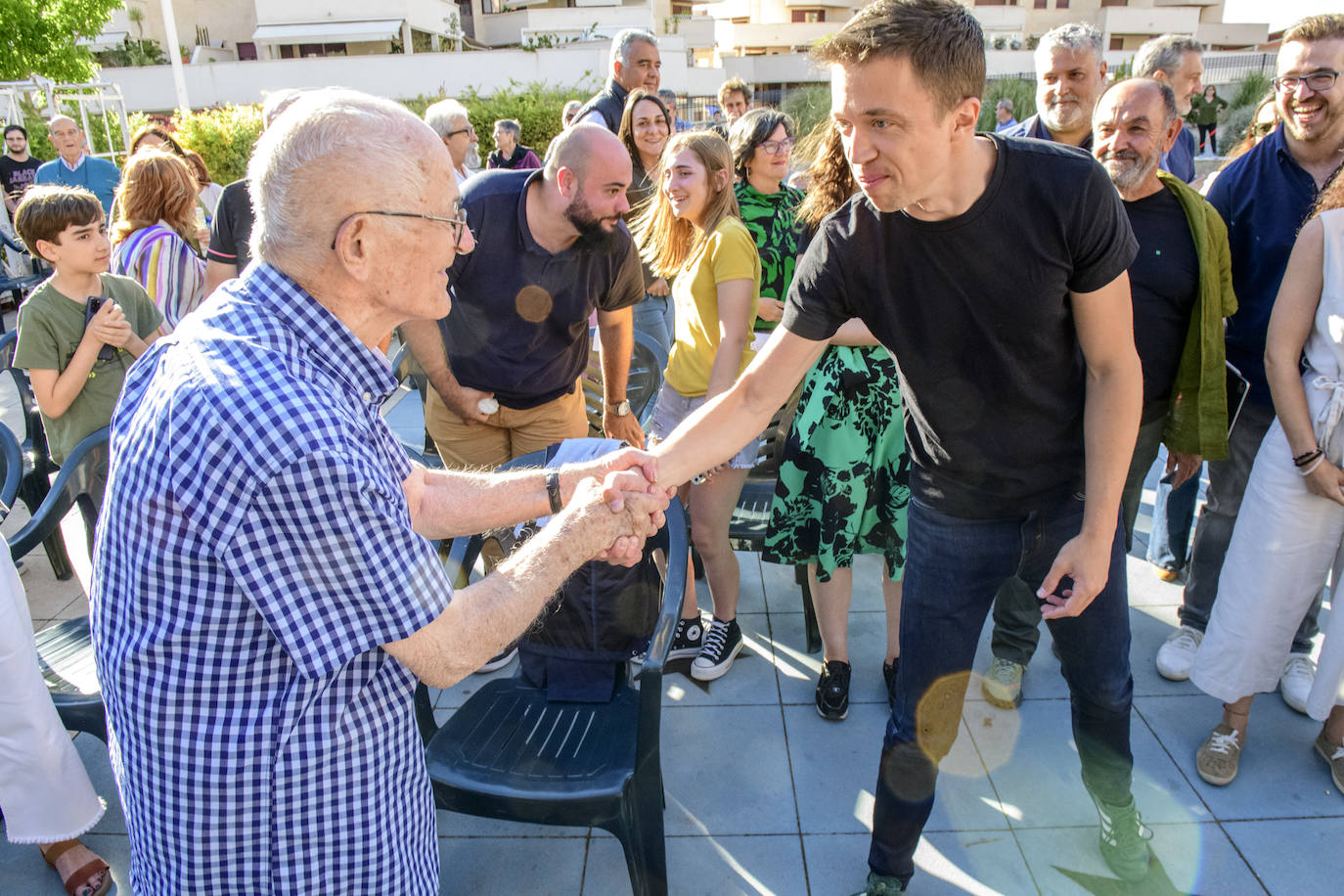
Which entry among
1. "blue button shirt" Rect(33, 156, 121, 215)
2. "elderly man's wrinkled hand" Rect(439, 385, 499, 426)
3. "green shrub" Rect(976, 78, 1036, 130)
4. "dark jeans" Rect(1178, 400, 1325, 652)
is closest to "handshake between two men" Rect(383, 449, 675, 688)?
"elderly man's wrinkled hand" Rect(439, 385, 499, 426)

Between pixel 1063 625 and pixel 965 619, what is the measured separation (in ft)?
0.77

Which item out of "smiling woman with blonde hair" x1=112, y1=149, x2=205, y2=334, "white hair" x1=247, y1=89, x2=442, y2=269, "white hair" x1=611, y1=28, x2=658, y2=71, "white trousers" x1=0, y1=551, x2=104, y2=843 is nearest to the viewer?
"white hair" x1=247, y1=89, x2=442, y2=269

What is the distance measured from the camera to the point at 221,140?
1645 centimetres

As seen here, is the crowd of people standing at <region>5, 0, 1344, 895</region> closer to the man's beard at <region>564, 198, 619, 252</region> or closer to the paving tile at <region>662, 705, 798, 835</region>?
the man's beard at <region>564, 198, 619, 252</region>

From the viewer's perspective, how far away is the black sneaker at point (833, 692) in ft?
9.86

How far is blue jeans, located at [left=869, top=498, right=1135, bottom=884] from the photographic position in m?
Result: 2.03

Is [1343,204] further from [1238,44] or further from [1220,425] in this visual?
[1238,44]

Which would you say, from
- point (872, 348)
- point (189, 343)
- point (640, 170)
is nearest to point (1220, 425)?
point (872, 348)

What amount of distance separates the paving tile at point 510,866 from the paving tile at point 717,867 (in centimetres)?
6

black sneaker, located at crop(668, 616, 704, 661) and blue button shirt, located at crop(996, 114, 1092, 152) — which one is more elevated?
blue button shirt, located at crop(996, 114, 1092, 152)

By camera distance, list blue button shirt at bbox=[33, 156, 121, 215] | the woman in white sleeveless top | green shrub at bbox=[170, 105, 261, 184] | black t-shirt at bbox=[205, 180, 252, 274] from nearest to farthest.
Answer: the woman in white sleeveless top, black t-shirt at bbox=[205, 180, 252, 274], blue button shirt at bbox=[33, 156, 121, 215], green shrub at bbox=[170, 105, 261, 184]

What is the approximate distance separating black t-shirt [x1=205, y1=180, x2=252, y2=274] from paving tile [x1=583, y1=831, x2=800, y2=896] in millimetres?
3235

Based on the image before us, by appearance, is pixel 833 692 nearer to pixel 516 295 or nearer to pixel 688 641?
pixel 688 641

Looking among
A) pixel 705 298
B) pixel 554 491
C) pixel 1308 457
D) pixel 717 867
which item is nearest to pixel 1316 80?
pixel 1308 457
